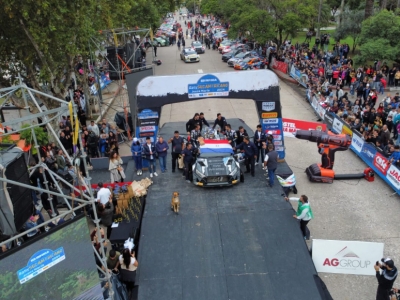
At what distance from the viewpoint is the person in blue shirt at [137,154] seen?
13344mm

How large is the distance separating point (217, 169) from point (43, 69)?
870 cm

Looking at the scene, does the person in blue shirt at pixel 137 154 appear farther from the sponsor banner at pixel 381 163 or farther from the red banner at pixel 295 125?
the sponsor banner at pixel 381 163

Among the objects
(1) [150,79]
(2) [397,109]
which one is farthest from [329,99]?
(1) [150,79]

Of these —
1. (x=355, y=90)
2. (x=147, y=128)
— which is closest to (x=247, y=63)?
(x=355, y=90)

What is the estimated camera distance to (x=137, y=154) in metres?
13.4

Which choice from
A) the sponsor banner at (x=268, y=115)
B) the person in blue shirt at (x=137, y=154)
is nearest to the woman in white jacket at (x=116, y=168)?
the person in blue shirt at (x=137, y=154)

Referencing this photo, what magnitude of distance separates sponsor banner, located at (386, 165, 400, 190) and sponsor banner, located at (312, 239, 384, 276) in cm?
476

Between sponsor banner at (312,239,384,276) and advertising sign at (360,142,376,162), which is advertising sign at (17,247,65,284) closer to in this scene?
sponsor banner at (312,239,384,276)

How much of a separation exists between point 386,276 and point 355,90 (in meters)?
18.2

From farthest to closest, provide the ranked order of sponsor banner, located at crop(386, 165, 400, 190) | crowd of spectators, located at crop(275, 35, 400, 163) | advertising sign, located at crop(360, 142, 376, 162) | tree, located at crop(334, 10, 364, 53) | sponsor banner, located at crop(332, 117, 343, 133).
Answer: tree, located at crop(334, 10, 364, 53)
sponsor banner, located at crop(332, 117, 343, 133)
crowd of spectators, located at crop(275, 35, 400, 163)
advertising sign, located at crop(360, 142, 376, 162)
sponsor banner, located at crop(386, 165, 400, 190)

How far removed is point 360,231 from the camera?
1127cm

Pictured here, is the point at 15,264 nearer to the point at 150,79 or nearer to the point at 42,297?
the point at 42,297

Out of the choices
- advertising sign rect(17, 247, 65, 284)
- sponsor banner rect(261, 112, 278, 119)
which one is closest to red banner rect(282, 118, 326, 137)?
sponsor banner rect(261, 112, 278, 119)

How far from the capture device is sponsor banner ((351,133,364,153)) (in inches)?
612
